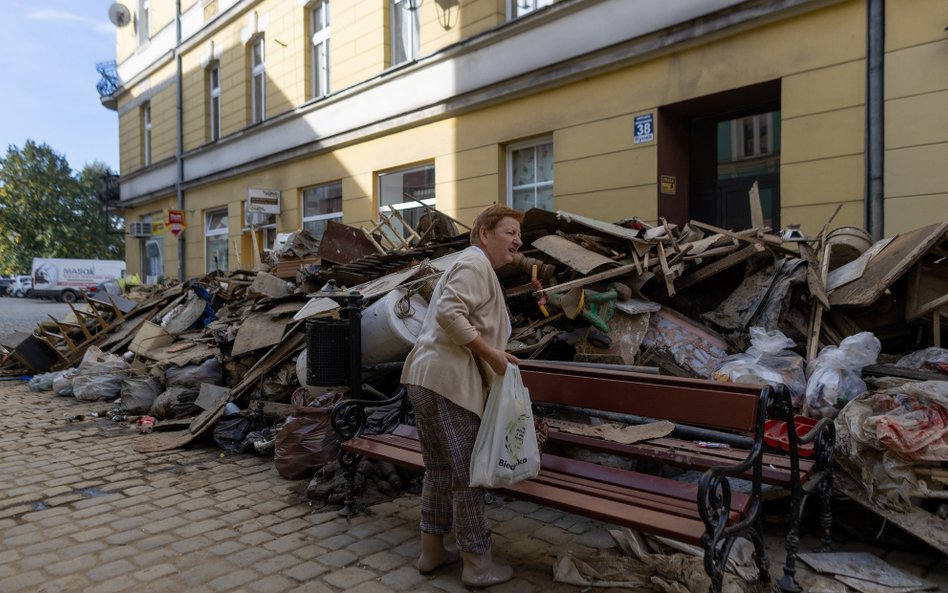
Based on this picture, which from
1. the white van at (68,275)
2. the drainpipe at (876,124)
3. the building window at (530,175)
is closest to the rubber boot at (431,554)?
the drainpipe at (876,124)

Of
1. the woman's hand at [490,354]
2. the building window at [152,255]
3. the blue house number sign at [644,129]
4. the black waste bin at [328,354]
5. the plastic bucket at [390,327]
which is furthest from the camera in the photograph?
the building window at [152,255]

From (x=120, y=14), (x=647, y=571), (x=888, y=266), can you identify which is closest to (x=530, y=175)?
(x=888, y=266)

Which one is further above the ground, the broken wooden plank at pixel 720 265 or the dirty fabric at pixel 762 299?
the broken wooden plank at pixel 720 265

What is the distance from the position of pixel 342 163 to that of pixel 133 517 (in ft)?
31.5

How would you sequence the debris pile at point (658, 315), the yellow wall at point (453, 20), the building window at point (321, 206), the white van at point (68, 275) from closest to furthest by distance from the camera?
the debris pile at point (658, 315) < the yellow wall at point (453, 20) < the building window at point (321, 206) < the white van at point (68, 275)

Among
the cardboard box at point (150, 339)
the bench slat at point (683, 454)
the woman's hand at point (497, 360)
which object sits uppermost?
the woman's hand at point (497, 360)

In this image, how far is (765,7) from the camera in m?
6.89

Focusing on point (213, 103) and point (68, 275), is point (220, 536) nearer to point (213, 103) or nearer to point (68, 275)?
point (213, 103)

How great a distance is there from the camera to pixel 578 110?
8734mm

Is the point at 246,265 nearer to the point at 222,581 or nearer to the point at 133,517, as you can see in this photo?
the point at 133,517

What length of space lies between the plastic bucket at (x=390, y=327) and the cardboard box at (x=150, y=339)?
4.50 meters

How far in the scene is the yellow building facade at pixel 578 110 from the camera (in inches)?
247

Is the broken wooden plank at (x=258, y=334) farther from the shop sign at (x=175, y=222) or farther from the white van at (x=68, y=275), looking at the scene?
the white van at (x=68, y=275)

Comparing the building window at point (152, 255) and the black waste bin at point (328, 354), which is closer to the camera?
the black waste bin at point (328, 354)
